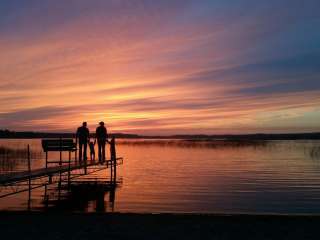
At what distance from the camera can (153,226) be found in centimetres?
1024

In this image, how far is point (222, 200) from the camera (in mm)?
20141

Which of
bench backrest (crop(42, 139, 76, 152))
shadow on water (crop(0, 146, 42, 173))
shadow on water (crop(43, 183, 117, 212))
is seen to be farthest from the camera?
shadow on water (crop(0, 146, 42, 173))

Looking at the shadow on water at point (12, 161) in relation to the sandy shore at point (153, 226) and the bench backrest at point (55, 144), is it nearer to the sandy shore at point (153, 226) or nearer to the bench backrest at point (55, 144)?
the bench backrest at point (55, 144)

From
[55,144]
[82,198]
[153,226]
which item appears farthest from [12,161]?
[153,226]

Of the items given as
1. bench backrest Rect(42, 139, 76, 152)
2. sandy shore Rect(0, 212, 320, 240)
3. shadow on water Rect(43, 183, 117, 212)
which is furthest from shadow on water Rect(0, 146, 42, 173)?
sandy shore Rect(0, 212, 320, 240)

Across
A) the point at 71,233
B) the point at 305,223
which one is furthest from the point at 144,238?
the point at 305,223

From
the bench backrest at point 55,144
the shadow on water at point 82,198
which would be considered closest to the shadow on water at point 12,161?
the shadow on water at point 82,198

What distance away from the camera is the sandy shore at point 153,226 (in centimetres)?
935

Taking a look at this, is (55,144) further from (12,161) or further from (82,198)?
(12,161)

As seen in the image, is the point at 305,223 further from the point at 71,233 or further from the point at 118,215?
the point at 71,233

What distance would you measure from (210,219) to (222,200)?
9300mm

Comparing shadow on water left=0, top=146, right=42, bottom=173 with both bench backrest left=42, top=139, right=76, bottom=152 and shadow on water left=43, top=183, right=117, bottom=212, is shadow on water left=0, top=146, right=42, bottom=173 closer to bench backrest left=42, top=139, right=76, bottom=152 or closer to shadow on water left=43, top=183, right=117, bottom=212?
shadow on water left=43, top=183, right=117, bottom=212

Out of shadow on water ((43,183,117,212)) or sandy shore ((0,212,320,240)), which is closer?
sandy shore ((0,212,320,240))

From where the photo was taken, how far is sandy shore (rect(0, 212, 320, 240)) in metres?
9.35
